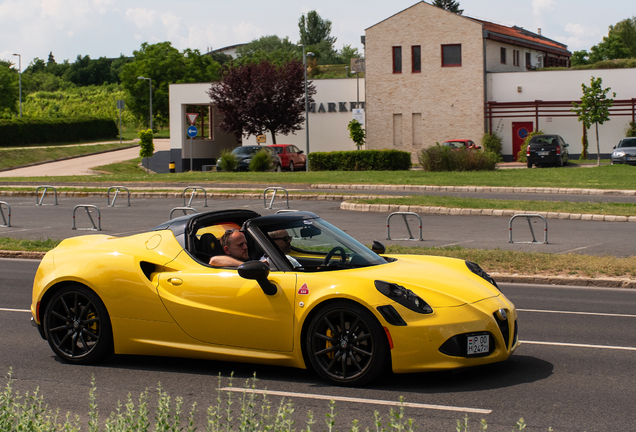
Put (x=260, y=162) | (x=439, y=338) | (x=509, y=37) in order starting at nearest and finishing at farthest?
(x=439, y=338) → (x=260, y=162) → (x=509, y=37)

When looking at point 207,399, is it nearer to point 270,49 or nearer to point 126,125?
point 126,125

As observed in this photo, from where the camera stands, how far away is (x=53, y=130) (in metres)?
69.0

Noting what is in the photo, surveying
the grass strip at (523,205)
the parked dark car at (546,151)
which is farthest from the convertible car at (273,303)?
the parked dark car at (546,151)

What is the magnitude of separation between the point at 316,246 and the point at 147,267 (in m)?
1.46

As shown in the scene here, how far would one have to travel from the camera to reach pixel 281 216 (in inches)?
262

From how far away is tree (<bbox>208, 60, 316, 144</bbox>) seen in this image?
5191 cm

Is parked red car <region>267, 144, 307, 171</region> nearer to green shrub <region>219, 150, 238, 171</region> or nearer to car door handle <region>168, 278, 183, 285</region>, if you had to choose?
green shrub <region>219, 150, 238, 171</region>

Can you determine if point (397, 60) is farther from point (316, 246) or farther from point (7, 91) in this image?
point (316, 246)

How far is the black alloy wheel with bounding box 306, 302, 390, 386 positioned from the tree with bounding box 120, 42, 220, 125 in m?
83.7

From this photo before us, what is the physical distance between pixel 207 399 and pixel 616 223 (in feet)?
49.9

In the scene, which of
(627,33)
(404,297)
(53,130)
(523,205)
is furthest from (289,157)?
(627,33)

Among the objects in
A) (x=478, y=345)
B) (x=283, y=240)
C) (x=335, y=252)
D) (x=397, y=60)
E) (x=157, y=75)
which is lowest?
(x=478, y=345)

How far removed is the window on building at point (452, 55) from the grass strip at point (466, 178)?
50.6 feet

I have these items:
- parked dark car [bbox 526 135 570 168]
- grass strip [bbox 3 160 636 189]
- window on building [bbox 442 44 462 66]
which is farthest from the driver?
window on building [bbox 442 44 462 66]
